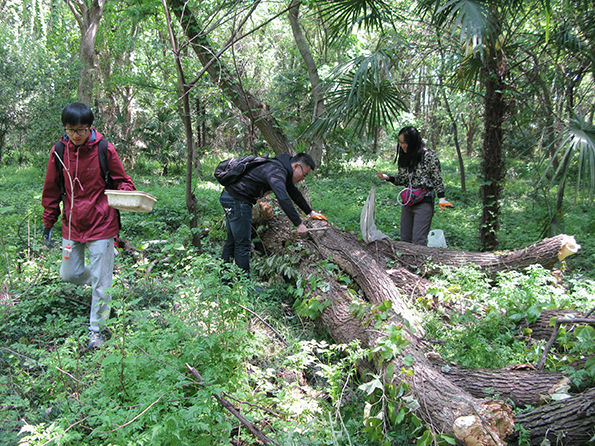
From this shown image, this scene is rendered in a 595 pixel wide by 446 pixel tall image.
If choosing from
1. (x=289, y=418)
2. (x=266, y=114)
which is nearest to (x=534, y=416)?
(x=289, y=418)

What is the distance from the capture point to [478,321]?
377cm

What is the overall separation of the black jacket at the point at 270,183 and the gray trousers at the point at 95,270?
1.36m

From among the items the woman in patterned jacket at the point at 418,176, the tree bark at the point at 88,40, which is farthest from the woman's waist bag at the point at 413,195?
the tree bark at the point at 88,40

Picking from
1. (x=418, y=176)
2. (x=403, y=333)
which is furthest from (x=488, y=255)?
(x=403, y=333)

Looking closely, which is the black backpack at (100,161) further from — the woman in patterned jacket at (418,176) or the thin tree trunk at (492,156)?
the thin tree trunk at (492,156)

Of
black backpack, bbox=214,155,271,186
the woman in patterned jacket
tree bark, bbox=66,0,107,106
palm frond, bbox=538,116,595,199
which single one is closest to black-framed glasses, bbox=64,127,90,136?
black backpack, bbox=214,155,271,186

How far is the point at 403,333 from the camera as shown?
3.15 meters

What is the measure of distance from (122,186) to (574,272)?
209 inches

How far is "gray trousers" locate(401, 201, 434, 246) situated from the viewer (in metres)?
5.18

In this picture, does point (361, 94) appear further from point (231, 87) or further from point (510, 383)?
point (510, 383)

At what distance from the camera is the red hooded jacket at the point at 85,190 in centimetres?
333

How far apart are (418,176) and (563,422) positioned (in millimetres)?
3362

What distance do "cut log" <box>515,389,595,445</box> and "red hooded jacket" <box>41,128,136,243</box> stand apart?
3272 mm

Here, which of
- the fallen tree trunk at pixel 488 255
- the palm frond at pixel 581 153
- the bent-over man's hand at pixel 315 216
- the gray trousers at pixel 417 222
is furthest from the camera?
the gray trousers at pixel 417 222
